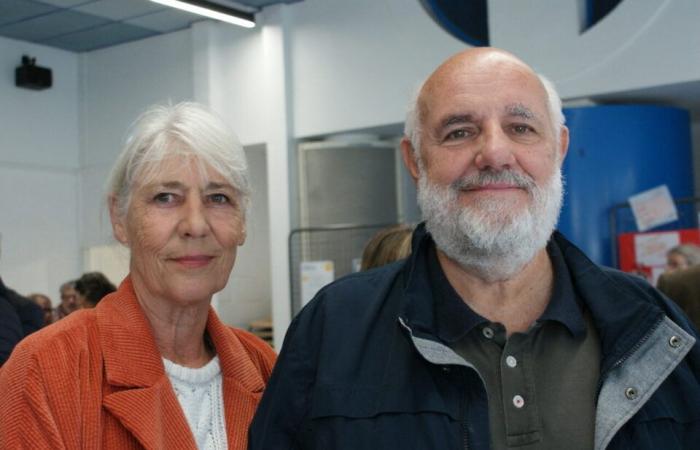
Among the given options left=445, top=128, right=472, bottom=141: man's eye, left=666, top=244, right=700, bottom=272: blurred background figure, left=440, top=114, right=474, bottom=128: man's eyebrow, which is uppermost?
left=440, top=114, right=474, bottom=128: man's eyebrow

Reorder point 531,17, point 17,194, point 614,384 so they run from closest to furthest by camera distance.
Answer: point 614,384 < point 531,17 < point 17,194

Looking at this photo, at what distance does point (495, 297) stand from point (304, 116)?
6.17 meters

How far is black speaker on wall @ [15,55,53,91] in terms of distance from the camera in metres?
8.61

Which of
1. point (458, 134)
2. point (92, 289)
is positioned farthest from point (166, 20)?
point (458, 134)

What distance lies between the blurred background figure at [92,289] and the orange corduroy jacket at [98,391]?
2.89 meters

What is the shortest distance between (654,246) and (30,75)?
600 cm

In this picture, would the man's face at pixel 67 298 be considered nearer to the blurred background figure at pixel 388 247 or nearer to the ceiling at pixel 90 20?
the ceiling at pixel 90 20

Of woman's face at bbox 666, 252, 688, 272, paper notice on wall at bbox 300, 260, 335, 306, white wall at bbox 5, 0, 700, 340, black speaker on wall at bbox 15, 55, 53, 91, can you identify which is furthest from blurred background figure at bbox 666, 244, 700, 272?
black speaker on wall at bbox 15, 55, 53, 91

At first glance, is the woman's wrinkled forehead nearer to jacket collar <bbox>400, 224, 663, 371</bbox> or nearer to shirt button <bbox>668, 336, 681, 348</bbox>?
jacket collar <bbox>400, 224, 663, 371</bbox>

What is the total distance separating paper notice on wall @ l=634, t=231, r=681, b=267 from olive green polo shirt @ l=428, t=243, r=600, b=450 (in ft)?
13.8

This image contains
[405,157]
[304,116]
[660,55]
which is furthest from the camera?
[304,116]

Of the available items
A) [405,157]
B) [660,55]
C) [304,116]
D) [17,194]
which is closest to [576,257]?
[405,157]

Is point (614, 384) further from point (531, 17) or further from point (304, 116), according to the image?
point (304, 116)

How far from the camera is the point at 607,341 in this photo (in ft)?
5.07
